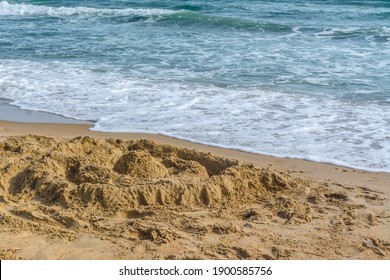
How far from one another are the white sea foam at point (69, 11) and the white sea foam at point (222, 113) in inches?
389

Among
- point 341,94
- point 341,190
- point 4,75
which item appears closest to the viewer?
point 341,190

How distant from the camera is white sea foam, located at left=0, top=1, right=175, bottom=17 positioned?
19.2 m

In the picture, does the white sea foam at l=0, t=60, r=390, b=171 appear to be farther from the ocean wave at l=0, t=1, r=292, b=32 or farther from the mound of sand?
the ocean wave at l=0, t=1, r=292, b=32

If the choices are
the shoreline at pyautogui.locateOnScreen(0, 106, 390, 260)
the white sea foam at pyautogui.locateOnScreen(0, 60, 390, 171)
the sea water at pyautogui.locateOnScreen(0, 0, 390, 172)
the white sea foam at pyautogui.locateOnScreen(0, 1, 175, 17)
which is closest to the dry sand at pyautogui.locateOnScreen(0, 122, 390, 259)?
the shoreline at pyautogui.locateOnScreen(0, 106, 390, 260)

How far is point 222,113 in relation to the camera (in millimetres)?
7387

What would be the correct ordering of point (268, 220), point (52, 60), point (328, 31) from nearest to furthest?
point (268, 220) < point (52, 60) < point (328, 31)

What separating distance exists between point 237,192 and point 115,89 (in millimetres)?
4652

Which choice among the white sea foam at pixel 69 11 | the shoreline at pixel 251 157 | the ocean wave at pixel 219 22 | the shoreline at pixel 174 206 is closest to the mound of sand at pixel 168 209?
the shoreline at pixel 174 206

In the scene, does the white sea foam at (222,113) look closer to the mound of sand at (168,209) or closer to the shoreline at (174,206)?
the shoreline at (174,206)

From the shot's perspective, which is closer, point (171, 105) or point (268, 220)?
point (268, 220)

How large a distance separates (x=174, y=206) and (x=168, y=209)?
0.23 ft

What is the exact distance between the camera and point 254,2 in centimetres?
2161

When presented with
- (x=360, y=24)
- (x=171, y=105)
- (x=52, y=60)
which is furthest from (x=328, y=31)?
(x=171, y=105)
